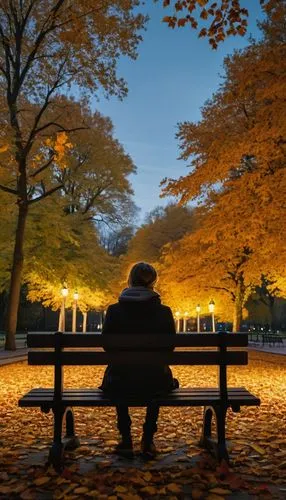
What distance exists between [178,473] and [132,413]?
287 centimetres

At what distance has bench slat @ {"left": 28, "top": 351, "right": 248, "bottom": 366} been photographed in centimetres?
412

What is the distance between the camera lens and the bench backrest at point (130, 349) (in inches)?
162

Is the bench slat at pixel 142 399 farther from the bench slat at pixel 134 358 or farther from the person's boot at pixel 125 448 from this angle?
the person's boot at pixel 125 448

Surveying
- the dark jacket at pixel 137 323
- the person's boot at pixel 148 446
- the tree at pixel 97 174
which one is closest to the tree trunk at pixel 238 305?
the tree at pixel 97 174

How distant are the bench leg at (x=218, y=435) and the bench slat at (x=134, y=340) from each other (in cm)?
59

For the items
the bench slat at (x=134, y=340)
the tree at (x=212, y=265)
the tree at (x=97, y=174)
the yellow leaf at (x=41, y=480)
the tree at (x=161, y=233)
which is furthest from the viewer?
the tree at (x=161, y=233)

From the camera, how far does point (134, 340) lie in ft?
13.5

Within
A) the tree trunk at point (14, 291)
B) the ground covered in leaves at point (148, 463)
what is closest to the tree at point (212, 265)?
the tree trunk at point (14, 291)

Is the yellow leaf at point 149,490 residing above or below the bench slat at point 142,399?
below

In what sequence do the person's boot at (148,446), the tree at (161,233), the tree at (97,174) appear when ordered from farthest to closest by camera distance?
the tree at (161,233)
the tree at (97,174)
the person's boot at (148,446)

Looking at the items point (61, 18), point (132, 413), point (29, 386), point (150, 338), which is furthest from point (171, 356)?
point (61, 18)

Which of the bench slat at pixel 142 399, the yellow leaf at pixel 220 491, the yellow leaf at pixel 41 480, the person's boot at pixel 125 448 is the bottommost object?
the yellow leaf at pixel 41 480

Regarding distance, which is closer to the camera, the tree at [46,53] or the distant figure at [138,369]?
the distant figure at [138,369]

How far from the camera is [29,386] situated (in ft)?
31.9
